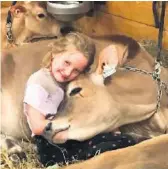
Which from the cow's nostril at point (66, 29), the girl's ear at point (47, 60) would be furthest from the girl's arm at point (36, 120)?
the cow's nostril at point (66, 29)

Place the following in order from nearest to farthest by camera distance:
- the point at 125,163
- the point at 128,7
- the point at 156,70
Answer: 1. the point at 125,163
2. the point at 156,70
3. the point at 128,7

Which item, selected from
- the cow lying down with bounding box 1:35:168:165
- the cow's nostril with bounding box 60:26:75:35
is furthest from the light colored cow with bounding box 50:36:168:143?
the cow's nostril with bounding box 60:26:75:35

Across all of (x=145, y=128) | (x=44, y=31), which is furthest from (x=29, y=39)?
(x=145, y=128)

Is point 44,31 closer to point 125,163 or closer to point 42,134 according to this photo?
point 42,134

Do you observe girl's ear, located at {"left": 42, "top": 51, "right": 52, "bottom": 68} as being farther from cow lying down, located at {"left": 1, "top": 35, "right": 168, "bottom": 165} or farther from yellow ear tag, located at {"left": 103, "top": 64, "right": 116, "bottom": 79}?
yellow ear tag, located at {"left": 103, "top": 64, "right": 116, "bottom": 79}

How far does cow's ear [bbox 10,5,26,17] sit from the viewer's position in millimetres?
1312

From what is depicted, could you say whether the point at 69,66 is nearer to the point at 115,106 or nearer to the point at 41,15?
the point at 115,106

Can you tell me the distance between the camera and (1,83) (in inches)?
46.6

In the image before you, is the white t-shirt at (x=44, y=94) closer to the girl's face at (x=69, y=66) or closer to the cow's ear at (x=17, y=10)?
the girl's face at (x=69, y=66)

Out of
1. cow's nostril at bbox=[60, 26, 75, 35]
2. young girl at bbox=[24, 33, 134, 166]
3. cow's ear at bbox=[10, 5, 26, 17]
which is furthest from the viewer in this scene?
cow's ear at bbox=[10, 5, 26, 17]

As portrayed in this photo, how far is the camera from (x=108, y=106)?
1.08 meters

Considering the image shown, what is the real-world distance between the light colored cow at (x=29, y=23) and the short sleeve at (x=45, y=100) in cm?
20

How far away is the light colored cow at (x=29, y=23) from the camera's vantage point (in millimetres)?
1265

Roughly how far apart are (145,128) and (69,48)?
26 cm
